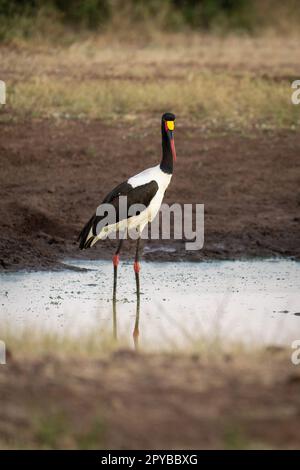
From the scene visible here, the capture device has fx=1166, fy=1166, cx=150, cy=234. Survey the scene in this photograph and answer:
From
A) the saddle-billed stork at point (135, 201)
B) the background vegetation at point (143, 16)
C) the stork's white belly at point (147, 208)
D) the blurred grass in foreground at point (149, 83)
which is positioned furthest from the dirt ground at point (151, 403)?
the background vegetation at point (143, 16)

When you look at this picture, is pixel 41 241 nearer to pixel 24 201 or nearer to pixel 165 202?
pixel 24 201

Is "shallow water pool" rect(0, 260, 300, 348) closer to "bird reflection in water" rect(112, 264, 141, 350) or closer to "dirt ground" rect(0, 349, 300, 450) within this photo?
"bird reflection in water" rect(112, 264, 141, 350)

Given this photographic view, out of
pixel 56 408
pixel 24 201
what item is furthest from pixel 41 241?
pixel 56 408

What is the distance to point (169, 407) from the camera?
426 cm

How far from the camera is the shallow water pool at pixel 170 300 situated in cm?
666

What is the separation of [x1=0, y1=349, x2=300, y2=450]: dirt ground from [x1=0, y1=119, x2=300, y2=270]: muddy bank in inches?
155

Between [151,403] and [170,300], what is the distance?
11.0ft

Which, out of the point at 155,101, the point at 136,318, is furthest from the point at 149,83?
the point at 136,318

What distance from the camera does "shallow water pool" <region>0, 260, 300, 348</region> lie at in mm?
6660

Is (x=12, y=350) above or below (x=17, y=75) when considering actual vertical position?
below

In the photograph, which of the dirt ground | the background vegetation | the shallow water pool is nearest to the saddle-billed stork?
the shallow water pool

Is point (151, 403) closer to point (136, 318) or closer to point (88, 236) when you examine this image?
point (136, 318)
